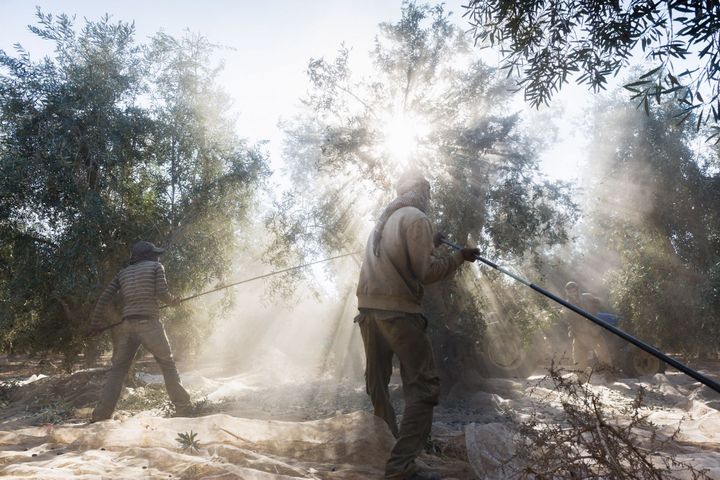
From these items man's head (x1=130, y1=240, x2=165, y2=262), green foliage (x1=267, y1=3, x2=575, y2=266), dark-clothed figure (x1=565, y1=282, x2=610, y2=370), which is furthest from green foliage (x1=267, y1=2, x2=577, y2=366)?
man's head (x1=130, y1=240, x2=165, y2=262)

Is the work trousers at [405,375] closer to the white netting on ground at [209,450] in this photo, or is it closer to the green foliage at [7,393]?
the white netting on ground at [209,450]

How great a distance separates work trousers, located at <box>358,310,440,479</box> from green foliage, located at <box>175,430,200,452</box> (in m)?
1.51

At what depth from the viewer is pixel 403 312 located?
375 centimetres

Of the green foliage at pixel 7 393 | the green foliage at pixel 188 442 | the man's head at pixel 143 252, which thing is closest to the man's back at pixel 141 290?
the man's head at pixel 143 252

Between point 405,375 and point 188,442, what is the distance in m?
1.86

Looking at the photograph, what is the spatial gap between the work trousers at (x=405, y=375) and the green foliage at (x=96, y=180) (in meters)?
6.60

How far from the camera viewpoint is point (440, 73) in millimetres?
11836

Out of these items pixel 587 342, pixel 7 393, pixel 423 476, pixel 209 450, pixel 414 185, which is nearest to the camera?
pixel 423 476

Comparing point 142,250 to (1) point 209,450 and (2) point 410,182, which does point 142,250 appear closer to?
(1) point 209,450

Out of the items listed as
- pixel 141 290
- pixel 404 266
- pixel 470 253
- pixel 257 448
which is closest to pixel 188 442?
pixel 257 448

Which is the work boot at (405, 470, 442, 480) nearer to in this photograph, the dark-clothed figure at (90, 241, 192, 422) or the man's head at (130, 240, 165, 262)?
the dark-clothed figure at (90, 241, 192, 422)

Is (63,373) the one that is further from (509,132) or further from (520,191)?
(509,132)

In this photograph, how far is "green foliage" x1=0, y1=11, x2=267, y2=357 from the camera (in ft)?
27.2

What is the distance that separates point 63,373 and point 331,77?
9.43 m
